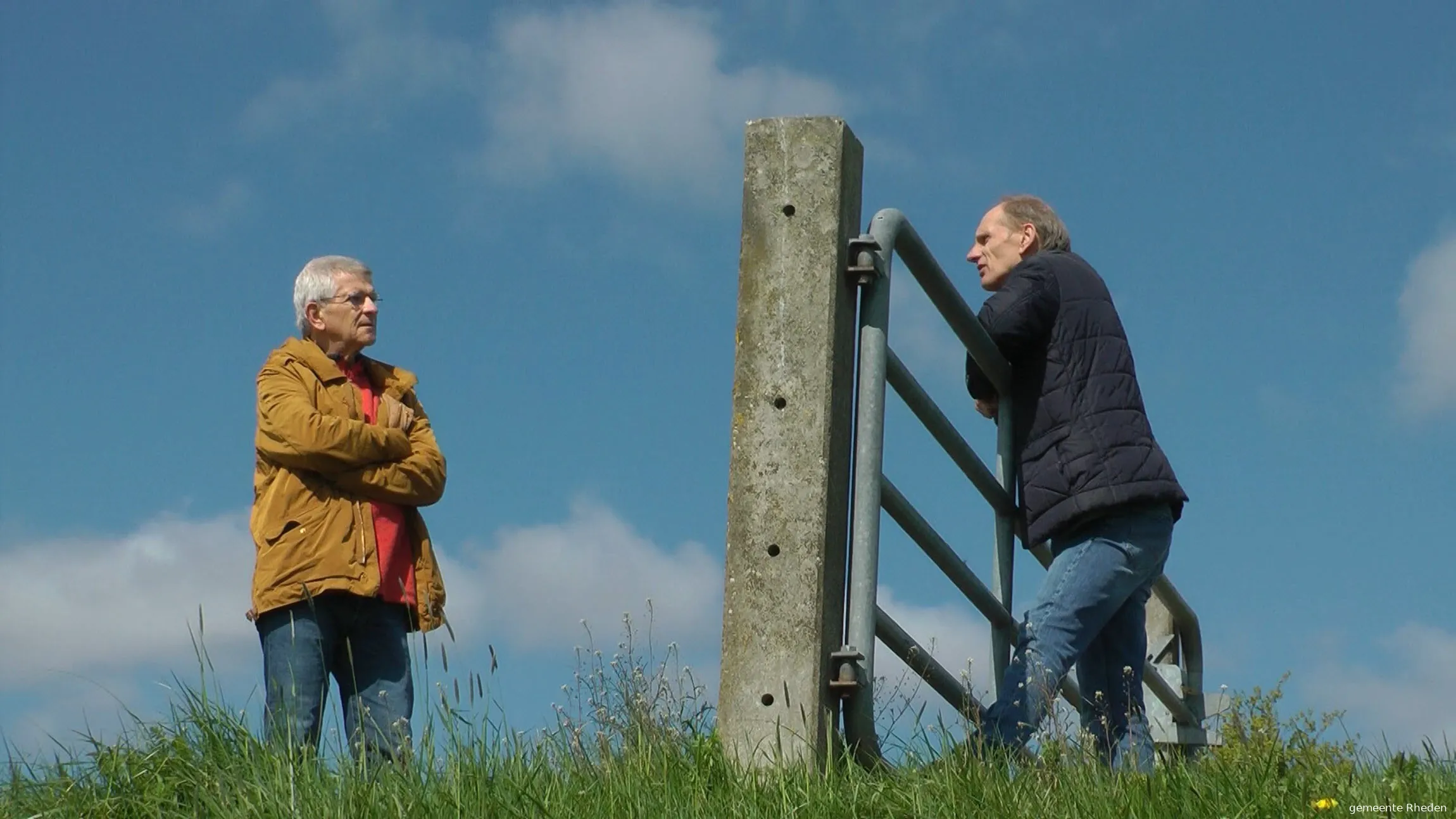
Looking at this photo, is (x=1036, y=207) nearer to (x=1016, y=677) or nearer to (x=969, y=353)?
(x=969, y=353)

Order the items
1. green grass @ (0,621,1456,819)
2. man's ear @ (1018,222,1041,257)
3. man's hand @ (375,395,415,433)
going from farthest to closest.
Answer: man's hand @ (375,395,415,433), man's ear @ (1018,222,1041,257), green grass @ (0,621,1456,819)

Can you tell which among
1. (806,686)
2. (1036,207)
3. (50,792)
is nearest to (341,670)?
(50,792)

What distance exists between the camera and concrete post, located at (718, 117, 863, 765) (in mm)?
4238

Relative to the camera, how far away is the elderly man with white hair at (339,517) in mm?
5066

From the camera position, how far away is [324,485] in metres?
5.20

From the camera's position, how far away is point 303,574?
16.6ft

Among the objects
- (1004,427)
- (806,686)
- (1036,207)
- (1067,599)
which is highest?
(1036,207)

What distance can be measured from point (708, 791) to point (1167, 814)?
1030 millimetres

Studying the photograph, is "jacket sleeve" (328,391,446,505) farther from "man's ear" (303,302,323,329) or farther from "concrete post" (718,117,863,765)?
"concrete post" (718,117,863,765)

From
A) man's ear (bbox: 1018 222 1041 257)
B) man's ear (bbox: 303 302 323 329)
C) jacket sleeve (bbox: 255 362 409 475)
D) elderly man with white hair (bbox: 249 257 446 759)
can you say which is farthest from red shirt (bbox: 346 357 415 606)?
man's ear (bbox: 1018 222 1041 257)

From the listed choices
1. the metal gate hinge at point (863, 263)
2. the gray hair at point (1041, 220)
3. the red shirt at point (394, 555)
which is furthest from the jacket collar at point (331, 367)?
the gray hair at point (1041, 220)

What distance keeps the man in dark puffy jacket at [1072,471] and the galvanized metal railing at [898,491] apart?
9 centimetres

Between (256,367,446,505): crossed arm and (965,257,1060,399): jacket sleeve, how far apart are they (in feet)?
5.74

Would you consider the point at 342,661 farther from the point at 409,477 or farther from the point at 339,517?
the point at 409,477
